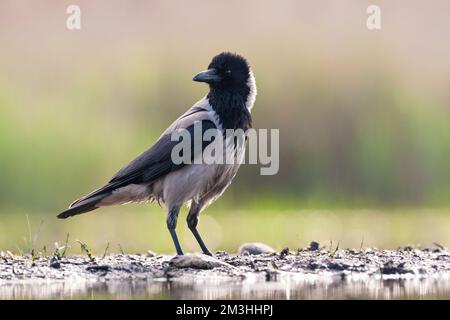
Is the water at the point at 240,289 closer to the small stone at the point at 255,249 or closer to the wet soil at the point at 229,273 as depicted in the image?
the wet soil at the point at 229,273

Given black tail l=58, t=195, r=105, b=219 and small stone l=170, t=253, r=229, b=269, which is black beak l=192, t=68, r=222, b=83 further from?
small stone l=170, t=253, r=229, b=269

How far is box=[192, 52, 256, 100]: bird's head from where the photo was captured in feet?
38.2

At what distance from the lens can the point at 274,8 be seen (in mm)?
21641

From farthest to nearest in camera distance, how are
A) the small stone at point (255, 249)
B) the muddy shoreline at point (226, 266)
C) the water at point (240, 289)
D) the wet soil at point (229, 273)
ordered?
the small stone at point (255, 249), the muddy shoreline at point (226, 266), the wet soil at point (229, 273), the water at point (240, 289)

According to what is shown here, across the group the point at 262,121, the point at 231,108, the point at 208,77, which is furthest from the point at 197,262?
the point at 262,121

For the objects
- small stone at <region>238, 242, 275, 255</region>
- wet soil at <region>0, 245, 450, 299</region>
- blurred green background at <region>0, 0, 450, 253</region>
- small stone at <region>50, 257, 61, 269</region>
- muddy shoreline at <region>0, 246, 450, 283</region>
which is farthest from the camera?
blurred green background at <region>0, 0, 450, 253</region>

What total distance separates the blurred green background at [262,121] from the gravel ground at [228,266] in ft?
13.0

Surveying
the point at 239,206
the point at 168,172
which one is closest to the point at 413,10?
the point at 239,206

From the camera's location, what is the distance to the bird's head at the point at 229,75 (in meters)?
11.6

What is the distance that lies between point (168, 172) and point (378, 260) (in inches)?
86.4

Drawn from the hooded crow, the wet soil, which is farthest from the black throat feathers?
the wet soil

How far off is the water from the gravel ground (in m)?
0.22

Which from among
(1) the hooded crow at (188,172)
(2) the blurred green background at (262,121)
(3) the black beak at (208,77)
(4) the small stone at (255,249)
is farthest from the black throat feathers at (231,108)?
(2) the blurred green background at (262,121)

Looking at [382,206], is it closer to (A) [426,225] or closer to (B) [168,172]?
(A) [426,225]
